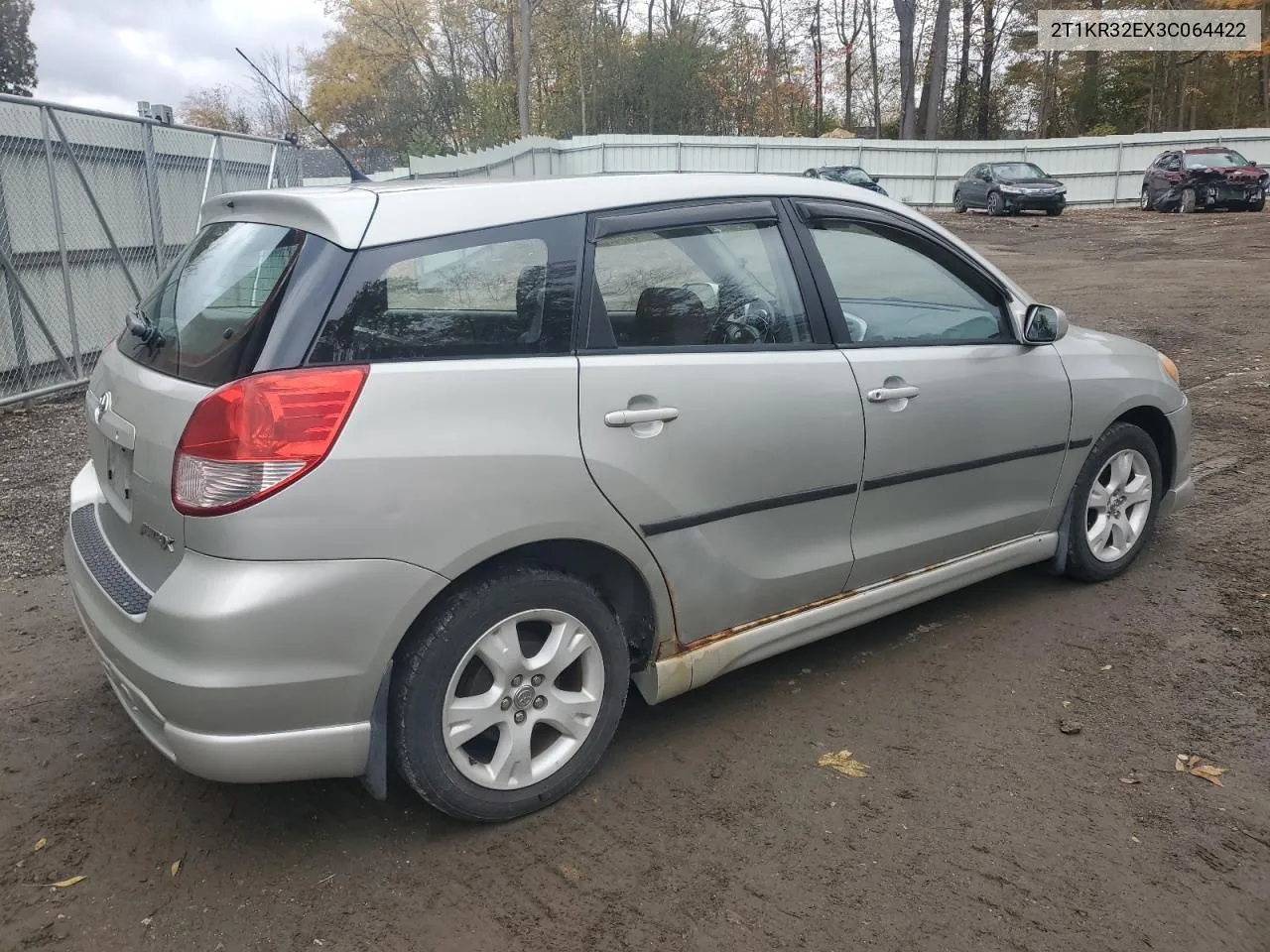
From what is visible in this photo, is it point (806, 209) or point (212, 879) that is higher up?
point (806, 209)

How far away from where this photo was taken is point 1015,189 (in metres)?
27.0

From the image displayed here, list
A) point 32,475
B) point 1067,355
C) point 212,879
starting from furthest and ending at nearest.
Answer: point 32,475
point 1067,355
point 212,879

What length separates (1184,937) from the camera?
236 cm

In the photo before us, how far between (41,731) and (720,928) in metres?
2.31

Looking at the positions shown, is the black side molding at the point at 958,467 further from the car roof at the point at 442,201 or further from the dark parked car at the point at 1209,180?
the dark parked car at the point at 1209,180

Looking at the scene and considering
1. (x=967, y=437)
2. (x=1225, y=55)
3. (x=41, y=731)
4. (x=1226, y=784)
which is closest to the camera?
(x=1226, y=784)

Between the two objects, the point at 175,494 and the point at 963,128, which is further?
the point at 963,128

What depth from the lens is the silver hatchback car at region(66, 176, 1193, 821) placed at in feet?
7.78

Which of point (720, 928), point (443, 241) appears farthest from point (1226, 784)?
point (443, 241)

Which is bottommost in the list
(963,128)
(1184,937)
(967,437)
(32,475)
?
(1184,937)

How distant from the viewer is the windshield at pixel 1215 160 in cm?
2436

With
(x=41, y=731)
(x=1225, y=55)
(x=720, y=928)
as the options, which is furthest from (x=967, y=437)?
(x=1225, y=55)

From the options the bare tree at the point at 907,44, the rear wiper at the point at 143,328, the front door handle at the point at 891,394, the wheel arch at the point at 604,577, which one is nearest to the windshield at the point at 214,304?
the rear wiper at the point at 143,328

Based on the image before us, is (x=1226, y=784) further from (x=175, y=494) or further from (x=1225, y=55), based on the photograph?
(x=1225, y=55)
